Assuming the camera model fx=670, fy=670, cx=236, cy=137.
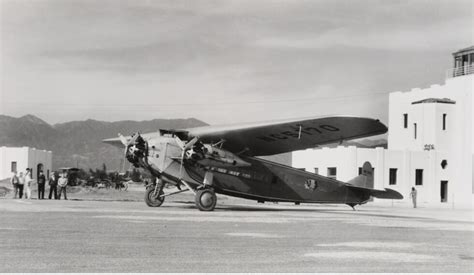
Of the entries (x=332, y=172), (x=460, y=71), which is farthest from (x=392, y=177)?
(x=460, y=71)

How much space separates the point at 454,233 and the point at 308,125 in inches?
296

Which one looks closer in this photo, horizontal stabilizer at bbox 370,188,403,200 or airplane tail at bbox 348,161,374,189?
horizontal stabilizer at bbox 370,188,403,200

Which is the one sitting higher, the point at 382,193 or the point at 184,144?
the point at 184,144

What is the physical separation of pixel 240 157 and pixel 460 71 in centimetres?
4842

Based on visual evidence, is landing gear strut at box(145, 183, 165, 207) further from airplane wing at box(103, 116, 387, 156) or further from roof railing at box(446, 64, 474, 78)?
roof railing at box(446, 64, 474, 78)

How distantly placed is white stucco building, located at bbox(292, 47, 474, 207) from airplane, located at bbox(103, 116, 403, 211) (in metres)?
33.8

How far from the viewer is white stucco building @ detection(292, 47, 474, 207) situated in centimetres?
6050

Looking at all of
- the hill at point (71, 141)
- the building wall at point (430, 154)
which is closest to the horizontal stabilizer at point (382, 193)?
the building wall at point (430, 154)

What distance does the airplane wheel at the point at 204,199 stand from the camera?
2316cm

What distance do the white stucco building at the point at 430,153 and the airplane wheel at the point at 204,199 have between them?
3724 centimetres

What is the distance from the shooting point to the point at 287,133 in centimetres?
2391

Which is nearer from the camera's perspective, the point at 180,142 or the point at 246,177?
the point at 180,142

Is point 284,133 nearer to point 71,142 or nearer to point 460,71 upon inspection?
point 460,71

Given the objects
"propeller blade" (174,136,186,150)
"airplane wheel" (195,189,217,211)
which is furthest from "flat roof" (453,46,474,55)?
"airplane wheel" (195,189,217,211)
